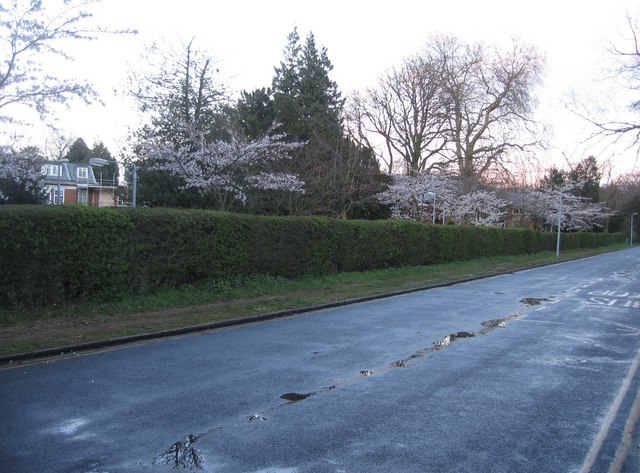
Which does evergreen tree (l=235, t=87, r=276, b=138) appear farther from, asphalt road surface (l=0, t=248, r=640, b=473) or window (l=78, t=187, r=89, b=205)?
window (l=78, t=187, r=89, b=205)

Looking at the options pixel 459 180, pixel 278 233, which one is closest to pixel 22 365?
pixel 278 233

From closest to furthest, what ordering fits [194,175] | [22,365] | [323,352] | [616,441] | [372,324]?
[616,441], [22,365], [323,352], [372,324], [194,175]

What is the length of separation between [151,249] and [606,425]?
34.2 feet

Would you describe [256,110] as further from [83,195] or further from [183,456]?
[83,195]

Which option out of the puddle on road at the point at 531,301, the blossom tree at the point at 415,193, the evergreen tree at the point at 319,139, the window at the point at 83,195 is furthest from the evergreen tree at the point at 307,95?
the window at the point at 83,195

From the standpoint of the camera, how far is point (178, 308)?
1229cm

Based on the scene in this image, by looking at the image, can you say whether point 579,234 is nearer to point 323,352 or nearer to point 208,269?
point 208,269

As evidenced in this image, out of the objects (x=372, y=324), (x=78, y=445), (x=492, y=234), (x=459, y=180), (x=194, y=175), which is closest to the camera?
(x=78, y=445)

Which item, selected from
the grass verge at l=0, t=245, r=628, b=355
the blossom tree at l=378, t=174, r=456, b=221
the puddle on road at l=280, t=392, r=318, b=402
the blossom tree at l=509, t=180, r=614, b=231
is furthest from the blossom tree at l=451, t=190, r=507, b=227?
the puddle on road at l=280, t=392, r=318, b=402

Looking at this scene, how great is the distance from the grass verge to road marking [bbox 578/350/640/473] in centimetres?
729

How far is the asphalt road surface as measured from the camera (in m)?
4.39

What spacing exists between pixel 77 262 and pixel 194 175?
31.5ft

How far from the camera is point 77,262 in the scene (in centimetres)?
1126

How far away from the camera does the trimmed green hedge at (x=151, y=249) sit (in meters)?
10.5
